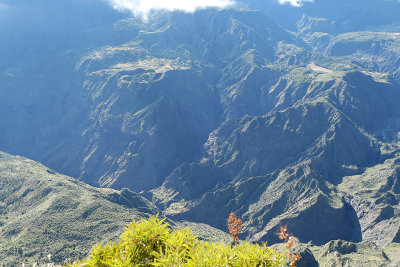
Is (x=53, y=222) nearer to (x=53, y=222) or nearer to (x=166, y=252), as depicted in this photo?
(x=53, y=222)

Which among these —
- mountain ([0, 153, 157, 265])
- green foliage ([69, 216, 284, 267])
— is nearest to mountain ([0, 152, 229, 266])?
mountain ([0, 153, 157, 265])

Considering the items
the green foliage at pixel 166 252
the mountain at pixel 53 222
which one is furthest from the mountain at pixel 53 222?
the green foliage at pixel 166 252

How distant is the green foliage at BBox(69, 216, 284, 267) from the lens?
16.5 m

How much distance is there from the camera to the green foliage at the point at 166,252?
649 inches

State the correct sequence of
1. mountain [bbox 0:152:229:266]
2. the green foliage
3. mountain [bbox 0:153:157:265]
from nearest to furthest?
1. the green foliage
2. mountain [bbox 0:152:229:266]
3. mountain [bbox 0:153:157:265]

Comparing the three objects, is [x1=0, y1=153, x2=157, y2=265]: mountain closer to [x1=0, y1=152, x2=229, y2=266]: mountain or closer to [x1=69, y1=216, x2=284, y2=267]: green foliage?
[x1=0, y1=152, x2=229, y2=266]: mountain

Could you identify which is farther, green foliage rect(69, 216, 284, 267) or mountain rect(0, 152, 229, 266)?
mountain rect(0, 152, 229, 266)

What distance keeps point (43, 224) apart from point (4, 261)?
90.7 ft

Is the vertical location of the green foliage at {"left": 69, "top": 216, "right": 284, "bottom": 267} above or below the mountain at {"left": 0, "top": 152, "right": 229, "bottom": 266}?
below

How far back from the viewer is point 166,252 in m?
17.0

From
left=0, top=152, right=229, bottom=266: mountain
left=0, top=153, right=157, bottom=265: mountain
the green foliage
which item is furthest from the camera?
left=0, top=153, right=157, bottom=265: mountain

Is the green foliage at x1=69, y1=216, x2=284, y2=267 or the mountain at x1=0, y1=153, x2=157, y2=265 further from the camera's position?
the mountain at x1=0, y1=153, x2=157, y2=265

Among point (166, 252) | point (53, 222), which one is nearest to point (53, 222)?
point (53, 222)

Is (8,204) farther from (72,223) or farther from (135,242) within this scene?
(135,242)
